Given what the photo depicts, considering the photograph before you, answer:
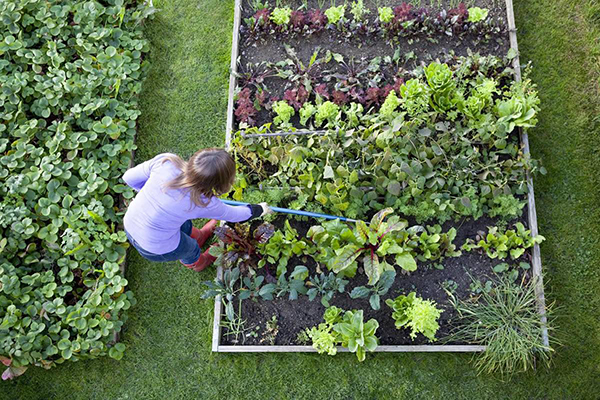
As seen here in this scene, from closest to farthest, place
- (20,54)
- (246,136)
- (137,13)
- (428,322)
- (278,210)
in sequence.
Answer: (428,322) < (278,210) < (246,136) < (20,54) < (137,13)

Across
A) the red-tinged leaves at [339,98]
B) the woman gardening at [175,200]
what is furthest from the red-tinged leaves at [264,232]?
the red-tinged leaves at [339,98]

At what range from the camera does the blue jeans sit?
3.25 meters

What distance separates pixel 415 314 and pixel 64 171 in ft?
9.82

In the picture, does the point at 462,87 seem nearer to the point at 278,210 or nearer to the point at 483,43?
the point at 483,43

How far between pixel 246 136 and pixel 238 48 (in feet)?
3.65

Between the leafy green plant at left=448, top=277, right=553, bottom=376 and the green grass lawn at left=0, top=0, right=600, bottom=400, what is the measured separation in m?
0.15

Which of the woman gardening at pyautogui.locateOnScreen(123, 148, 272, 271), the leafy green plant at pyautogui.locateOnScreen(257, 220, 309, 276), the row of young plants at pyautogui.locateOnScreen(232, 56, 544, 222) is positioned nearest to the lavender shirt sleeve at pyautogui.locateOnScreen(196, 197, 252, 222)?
the woman gardening at pyautogui.locateOnScreen(123, 148, 272, 271)

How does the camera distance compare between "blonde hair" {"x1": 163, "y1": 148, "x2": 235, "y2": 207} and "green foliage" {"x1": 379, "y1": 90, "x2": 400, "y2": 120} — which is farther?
"green foliage" {"x1": 379, "y1": 90, "x2": 400, "y2": 120}

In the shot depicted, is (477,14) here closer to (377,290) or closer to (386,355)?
(377,290)

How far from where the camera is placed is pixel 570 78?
4.23 metres

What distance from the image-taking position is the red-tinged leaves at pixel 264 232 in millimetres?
3531

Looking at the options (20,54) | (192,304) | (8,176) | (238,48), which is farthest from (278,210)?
(20,54)

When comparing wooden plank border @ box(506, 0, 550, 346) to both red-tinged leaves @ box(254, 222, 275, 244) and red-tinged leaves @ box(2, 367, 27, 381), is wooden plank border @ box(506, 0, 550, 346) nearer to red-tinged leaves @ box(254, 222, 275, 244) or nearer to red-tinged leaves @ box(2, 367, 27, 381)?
red-tinged leaves @ box(254, 222, 275, 244)

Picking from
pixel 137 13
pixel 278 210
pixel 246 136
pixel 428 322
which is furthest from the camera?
pixel 137 13
